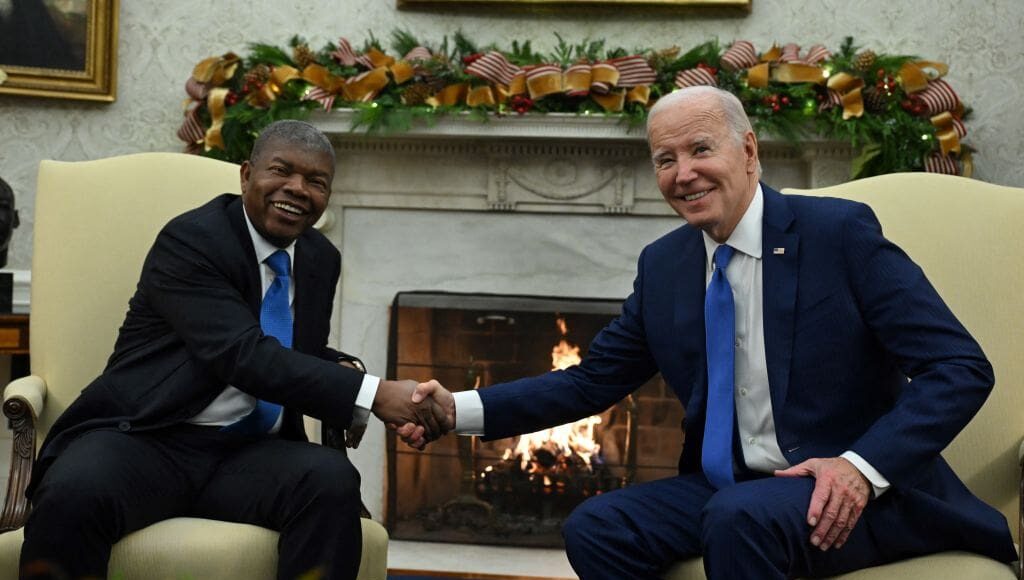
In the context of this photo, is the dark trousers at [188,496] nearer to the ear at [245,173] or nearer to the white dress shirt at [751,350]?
the ear at [245,173]

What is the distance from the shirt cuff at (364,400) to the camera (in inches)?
98.0

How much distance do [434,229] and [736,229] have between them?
7.07 feet

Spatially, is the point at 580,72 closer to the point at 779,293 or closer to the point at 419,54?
the point at 419,54

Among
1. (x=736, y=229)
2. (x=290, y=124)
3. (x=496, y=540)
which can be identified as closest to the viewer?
(x=736, y=229)

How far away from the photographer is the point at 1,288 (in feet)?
11.5

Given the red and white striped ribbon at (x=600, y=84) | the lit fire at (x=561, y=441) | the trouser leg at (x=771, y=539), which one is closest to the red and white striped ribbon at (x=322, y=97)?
the red and white striped ribbon at (x=600, y=84)

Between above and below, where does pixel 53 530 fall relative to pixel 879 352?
below

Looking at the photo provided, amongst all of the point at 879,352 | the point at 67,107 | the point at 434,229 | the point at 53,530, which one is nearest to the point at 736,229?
the point at 879,352

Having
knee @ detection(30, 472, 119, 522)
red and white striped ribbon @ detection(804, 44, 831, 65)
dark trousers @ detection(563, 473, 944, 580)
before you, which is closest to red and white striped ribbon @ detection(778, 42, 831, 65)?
red and white striped ribbon @ detection(804, 44, 831, 65)

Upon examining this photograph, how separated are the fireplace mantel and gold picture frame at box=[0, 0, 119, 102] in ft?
2.84

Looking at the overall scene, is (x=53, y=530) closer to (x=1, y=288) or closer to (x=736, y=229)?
(x=736, y=229)

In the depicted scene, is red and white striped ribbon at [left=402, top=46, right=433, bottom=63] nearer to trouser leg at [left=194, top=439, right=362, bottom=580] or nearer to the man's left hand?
trouser leg at [left=194, top=439, right=362, bottom=580]

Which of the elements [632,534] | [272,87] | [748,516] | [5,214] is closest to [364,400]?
[632,534]

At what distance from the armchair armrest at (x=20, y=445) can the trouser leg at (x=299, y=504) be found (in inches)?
14.7
